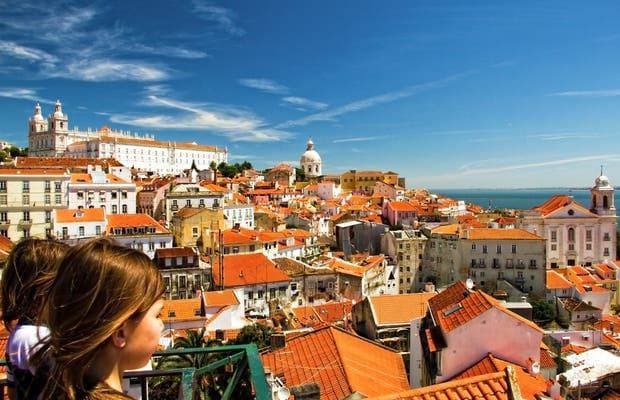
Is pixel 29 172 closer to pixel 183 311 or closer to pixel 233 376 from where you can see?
pixel 183 311

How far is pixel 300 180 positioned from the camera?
356 ft

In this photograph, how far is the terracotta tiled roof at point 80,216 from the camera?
3466 cm

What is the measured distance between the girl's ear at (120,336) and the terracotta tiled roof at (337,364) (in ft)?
27.5

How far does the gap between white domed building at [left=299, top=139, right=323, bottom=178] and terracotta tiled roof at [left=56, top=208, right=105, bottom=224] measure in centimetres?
8053

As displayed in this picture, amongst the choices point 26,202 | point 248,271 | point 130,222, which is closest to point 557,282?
point 248,271

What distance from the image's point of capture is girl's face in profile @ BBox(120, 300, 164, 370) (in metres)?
1.69

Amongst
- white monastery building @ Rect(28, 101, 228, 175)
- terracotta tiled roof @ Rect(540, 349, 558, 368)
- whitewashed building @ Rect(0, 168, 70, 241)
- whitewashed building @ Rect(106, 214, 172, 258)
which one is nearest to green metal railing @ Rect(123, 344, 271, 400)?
terracotta tiled roof @ Rect(540, 349, 558, 368)

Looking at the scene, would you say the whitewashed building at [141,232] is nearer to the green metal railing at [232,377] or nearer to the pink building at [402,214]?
the pink building at [402,214]

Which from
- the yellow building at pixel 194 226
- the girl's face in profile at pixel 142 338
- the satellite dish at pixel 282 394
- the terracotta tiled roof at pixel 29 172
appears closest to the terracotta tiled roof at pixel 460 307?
the satellite dish at pixel 282 394

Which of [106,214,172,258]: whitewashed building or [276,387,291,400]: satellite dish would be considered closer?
[276,387,291,400]: satellite dish

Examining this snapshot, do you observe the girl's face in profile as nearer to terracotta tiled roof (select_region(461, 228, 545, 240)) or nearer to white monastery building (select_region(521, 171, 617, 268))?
terracotta tiled roof (select_region(461, 228, 545, 240))

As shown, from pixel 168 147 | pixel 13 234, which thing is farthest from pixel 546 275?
pixel 168 147

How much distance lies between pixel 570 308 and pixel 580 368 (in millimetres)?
23148

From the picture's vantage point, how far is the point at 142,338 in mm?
1717
